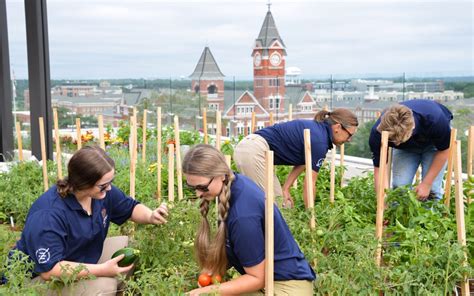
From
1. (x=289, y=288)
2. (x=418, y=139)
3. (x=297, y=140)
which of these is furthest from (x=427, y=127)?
(x=289, y=288)

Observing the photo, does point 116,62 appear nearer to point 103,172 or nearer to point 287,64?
point 287,64

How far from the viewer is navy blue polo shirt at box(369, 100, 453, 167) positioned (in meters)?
3.32

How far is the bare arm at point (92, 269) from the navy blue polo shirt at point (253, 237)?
0.49 meters

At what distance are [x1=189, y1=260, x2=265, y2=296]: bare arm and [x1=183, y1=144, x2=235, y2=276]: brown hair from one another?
0.13 metres

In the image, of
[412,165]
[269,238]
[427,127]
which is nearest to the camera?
[269,238]

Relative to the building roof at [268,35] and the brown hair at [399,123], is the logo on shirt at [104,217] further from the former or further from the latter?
the building roof at [268,35]

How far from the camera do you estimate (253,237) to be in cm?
206

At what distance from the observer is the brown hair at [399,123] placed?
10.4ft

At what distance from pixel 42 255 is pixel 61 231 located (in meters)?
0.11

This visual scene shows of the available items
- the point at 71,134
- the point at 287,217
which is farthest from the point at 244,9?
the point at 287,217

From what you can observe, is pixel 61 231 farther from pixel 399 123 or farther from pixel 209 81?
pixel 209 81

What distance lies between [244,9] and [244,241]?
5504 mm

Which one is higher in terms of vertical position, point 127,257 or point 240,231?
point 240,231

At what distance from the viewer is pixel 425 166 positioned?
366cm
